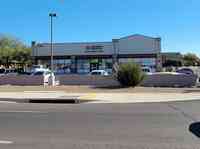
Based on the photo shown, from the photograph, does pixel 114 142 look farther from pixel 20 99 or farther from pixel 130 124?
pixel 20 99

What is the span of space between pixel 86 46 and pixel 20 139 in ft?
218

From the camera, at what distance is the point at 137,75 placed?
33406 mm

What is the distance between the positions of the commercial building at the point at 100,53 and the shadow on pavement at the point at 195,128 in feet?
191

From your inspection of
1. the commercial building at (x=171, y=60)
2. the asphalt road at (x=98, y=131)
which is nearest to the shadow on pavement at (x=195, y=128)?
the asphalt road at (x=98, y=131)

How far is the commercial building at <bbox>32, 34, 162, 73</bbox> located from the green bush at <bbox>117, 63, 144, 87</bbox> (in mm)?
36880

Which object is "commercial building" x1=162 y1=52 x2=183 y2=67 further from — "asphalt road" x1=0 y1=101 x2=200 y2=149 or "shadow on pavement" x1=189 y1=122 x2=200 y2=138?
"shadow on pavement" x1=189 y1=122 x2=200 y2=138

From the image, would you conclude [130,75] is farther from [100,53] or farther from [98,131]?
[100,53]

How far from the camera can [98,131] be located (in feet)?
36.9

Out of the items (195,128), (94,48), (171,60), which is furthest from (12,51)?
(195,128)

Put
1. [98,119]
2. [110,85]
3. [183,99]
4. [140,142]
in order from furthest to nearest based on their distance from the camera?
1. [110,85]
2. [183,99]
3. [98,119]
4. [140,142]

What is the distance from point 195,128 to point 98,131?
8.92 ft

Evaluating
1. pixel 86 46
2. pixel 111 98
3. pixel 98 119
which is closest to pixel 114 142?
pixel 98 119

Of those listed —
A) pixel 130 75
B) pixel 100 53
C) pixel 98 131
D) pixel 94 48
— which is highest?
pixel 94 48

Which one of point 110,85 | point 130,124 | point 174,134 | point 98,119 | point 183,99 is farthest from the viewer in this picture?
point 110,85
